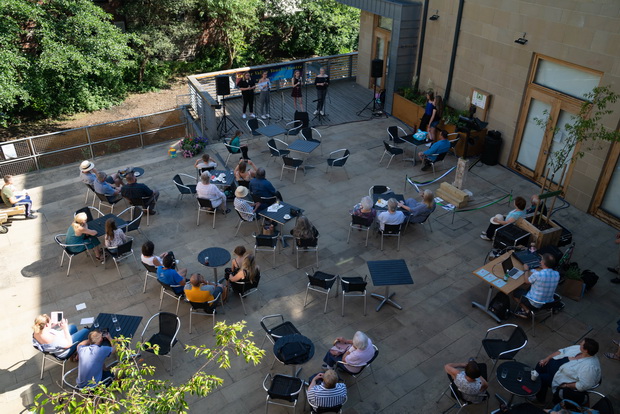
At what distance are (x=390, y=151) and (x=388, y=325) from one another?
18.8 feet

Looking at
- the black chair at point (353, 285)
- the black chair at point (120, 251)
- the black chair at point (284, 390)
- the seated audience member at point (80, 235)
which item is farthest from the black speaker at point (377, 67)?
the black chair at point (284, 390)

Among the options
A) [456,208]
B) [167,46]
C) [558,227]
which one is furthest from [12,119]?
[558,227]

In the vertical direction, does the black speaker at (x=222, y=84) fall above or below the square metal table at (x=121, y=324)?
above

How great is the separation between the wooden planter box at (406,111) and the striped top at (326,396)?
34.5 ft

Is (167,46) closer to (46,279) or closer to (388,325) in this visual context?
(46,279)

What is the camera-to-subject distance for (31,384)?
772 centimetres

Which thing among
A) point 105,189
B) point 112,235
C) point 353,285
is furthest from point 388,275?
point 105,189

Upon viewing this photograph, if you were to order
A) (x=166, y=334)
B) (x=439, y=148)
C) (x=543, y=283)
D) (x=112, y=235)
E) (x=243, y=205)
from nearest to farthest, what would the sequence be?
(x=166, y=334)
(x=543, y=283)
(x=112, y=235)
(x=243, y=205)
(x=439, y=148)

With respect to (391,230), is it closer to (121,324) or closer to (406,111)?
(121,324)

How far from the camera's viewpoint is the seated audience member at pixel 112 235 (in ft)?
31.4

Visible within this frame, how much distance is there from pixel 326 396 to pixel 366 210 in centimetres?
454

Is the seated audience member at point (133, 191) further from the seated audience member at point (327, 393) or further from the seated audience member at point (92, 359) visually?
the seated audience member at point (327, 393)

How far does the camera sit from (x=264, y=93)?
1620cm

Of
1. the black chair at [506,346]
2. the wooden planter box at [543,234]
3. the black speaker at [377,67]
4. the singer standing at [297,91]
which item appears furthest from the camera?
the black speaker at [377,67]
